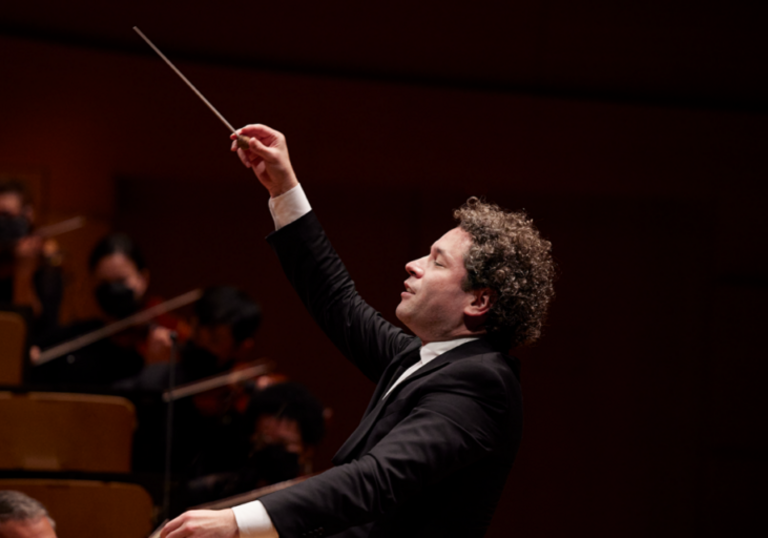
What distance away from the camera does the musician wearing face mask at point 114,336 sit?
7.21 feet

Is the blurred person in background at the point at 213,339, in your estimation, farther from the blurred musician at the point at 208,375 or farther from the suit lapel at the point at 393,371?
the suit lapel at the point at 393,371

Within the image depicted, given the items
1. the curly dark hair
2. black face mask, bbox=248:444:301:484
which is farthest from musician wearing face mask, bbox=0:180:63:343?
the curly dark hair

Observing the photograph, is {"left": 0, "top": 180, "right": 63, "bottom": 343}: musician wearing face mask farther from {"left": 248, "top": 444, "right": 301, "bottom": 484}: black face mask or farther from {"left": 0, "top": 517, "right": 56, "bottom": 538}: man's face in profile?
{"left": 0, "top": 517, "right": 56, "bottom": 538}: man's face in profile

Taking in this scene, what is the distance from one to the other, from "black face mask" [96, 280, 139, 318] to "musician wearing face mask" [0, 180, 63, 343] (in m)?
0.18

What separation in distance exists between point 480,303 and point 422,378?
4.8 inches

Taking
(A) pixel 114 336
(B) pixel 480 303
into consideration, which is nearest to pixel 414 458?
(B) pixel 480 303

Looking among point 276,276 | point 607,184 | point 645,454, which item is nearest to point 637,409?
point 645,454

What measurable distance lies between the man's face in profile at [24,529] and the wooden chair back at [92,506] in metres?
0.28

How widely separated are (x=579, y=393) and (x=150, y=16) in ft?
5.71

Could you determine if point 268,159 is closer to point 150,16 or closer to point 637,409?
point 150,16

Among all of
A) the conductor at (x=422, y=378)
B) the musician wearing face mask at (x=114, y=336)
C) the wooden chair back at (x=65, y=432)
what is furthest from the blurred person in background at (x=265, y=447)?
the conductor at (x=422, y=378)

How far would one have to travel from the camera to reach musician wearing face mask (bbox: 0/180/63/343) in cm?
239

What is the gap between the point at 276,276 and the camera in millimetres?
2844

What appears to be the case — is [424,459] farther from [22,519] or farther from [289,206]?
[22,519]
